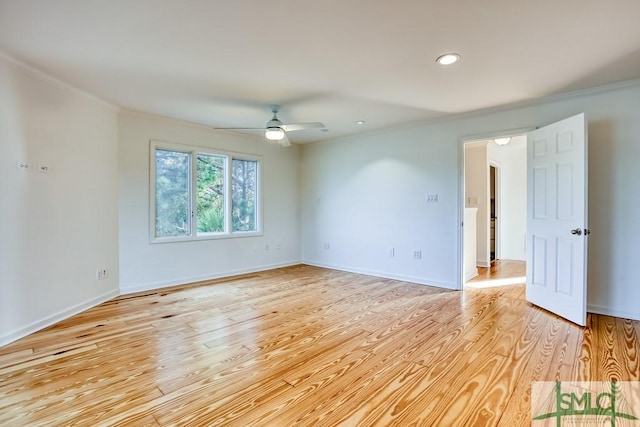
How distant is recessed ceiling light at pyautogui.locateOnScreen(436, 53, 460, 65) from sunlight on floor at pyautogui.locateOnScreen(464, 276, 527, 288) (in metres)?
3.24

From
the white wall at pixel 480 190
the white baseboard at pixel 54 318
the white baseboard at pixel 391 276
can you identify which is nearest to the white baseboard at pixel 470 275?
the white baseboard at pixel 391 276

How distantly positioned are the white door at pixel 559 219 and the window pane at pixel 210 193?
4.46 meters

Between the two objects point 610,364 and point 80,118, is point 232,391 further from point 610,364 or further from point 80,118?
point 80,118

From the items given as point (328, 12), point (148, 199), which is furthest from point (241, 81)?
point (148, 199)

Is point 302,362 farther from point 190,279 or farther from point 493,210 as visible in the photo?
point 493,210

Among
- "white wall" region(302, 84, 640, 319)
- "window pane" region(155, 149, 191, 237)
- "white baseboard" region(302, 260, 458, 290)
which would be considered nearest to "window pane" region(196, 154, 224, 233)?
"window pane" region(155, 149, 191, 237)

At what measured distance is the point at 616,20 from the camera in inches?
83.1

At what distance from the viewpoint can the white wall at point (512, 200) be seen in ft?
22.1

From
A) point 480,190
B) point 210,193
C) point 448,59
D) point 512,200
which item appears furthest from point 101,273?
point 512,200

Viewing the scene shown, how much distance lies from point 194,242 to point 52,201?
6.42 feet

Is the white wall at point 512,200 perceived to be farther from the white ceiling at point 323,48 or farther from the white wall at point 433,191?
the white ceiling at point 323,48

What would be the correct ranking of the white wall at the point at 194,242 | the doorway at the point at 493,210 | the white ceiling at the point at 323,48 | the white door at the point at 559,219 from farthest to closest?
the doorway at the point at 493,210 → the white wall at the point at 194,242 → the white door at the point at 559,219 → the white ceiling at the point at 323,48

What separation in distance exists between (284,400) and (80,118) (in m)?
3.64

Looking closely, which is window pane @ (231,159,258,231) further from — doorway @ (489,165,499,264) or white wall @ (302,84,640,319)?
doorway @ (489,165,499,264)
